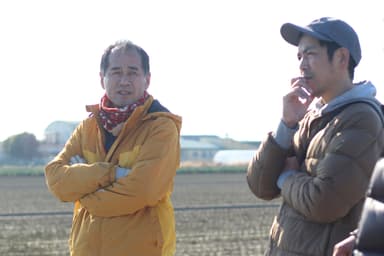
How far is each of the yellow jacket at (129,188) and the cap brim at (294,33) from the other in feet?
2.39

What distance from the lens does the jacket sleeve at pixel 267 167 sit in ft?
13.1

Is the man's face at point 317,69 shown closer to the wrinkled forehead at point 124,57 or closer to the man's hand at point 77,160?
the wrinkled forehead at point 124,57

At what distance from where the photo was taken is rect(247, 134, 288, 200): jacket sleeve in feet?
13.1

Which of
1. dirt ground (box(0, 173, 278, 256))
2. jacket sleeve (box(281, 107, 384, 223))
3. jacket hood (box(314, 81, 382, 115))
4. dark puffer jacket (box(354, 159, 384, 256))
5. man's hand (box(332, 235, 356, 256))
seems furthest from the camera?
dirt ground (box(0, 173, 278, 256))

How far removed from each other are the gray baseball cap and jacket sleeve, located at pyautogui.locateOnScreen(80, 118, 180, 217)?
0.87m

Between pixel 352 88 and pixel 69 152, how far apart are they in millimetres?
1561

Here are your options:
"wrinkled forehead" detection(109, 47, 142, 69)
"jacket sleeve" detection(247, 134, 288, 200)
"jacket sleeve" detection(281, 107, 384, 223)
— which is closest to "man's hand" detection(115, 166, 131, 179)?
"wrinkled forehead" detection(109, 47, 142, 69)

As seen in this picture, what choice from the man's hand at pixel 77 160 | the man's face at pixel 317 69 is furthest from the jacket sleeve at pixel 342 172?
the man's hand at pixel 77 160

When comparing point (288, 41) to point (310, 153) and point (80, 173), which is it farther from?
point (80, 173)

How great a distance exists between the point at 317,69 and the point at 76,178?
4.30 ft

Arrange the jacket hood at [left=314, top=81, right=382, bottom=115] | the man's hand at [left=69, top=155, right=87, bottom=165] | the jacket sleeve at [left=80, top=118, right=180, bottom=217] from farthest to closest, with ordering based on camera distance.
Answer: the man's hand at [left=69, top=155, right=87, bottom=165], the jacket sleeve at [left=80, top=118, right=180, bottom=217], the jacket hood at [left=314, top=81, right=382, bottom=115]

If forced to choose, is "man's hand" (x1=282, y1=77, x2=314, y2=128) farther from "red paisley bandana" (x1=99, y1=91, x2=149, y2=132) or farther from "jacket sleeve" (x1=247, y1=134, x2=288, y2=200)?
"red paisley bandana" (x1=99, y1=91, x2=149, y2=132)

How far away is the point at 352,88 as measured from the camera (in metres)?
3.94

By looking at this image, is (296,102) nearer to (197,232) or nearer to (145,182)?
(145,182)
